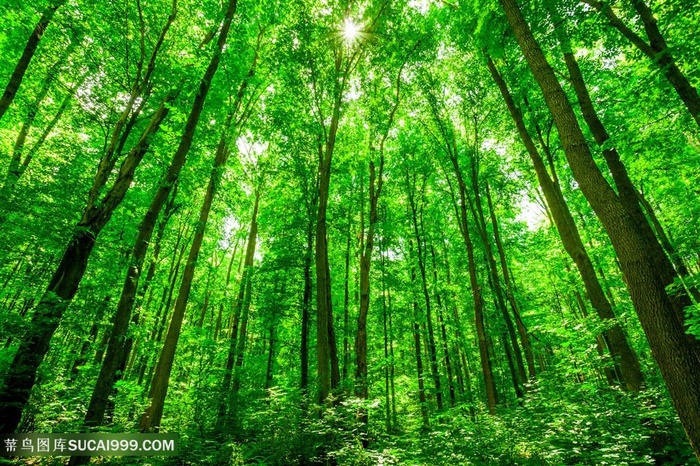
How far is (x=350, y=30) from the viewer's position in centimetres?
1098

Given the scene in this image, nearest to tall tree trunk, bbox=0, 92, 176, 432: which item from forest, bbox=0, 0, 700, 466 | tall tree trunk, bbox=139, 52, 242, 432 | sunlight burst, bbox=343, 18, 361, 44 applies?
forest, bbox=0, 0, 700, 466

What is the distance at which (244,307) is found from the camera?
13.8 metres

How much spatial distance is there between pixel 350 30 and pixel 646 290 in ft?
37.0

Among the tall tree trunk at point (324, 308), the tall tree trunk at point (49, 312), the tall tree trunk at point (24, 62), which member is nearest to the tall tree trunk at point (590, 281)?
the tall tree trunk at point (324, 308)

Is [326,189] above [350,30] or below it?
below

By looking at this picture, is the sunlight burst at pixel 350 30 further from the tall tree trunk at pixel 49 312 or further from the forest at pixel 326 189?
the tall tree trunk at pixel 49 312

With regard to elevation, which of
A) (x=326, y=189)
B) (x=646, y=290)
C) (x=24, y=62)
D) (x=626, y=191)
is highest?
(x=24, y=62)

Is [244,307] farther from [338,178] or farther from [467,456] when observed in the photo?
[467,456]

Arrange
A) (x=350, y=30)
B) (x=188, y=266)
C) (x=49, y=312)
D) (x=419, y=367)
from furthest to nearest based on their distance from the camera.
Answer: (x=419, y=367) → (x=350, y=30) → (x=188, y=266) → (x=49, y=312)

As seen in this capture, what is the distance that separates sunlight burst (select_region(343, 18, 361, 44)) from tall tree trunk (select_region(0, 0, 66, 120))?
25.2 ft

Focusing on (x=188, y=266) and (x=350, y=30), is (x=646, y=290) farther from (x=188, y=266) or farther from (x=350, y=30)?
(x=350, y=30)

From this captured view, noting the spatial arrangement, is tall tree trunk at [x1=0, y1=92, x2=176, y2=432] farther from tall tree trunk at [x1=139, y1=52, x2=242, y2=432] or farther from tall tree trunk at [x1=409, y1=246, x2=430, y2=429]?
tall tree trunk at [x1=409, y1=246, x2=430, y2=429]

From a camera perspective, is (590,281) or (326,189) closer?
(590,281)

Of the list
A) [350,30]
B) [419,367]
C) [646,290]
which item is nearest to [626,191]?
[646,290]
